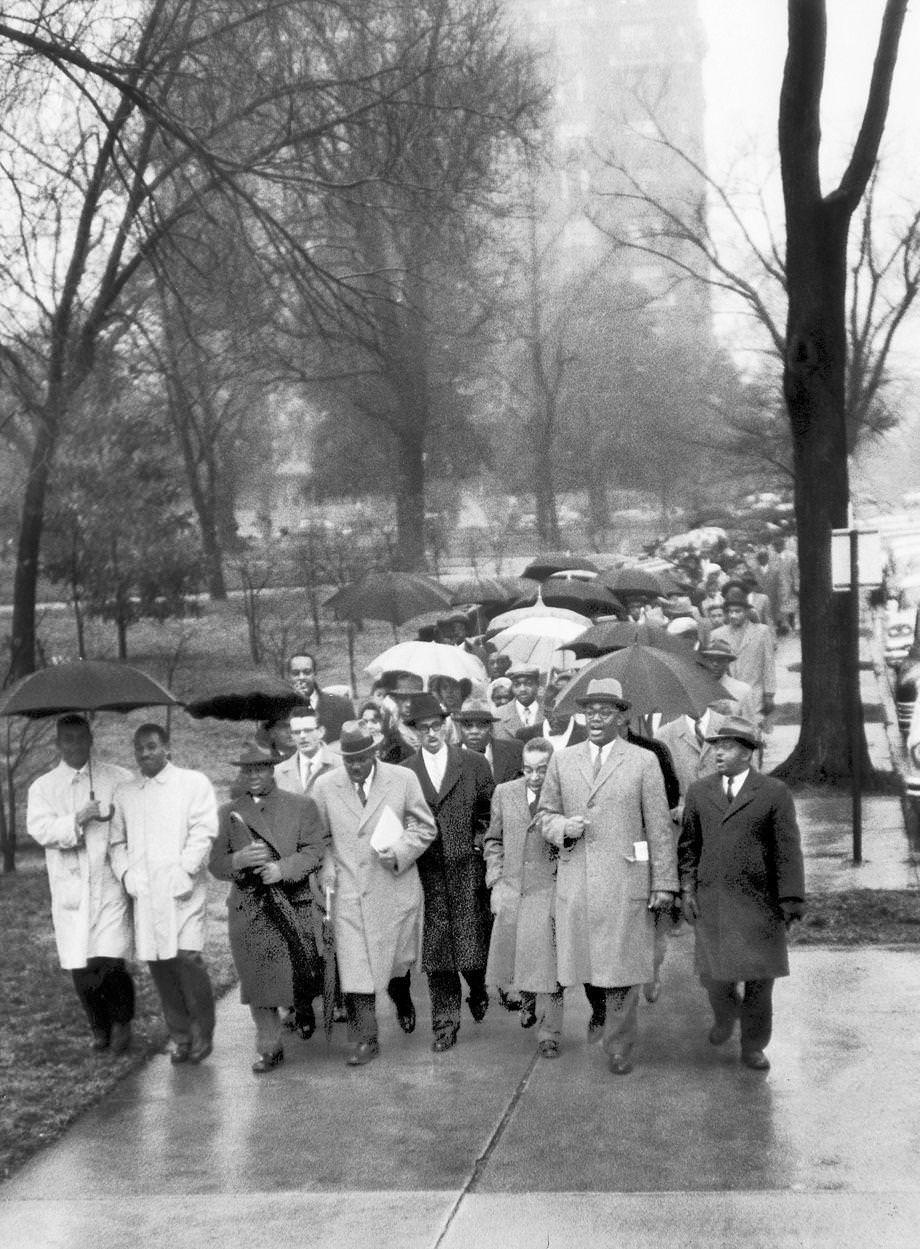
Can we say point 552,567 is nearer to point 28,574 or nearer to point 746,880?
point 28,574

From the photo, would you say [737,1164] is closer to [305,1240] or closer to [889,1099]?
[889,1099]

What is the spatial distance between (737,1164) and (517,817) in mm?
2381

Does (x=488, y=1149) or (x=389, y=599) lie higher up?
(x=389, y=599)

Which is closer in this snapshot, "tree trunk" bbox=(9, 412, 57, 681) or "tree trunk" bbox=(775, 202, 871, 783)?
"tree trunk" bbox=(775, 202, 871, 783)

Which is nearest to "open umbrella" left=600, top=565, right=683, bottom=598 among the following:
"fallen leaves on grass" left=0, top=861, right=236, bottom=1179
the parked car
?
the parked car

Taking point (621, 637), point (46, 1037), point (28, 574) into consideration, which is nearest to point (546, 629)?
point (621, 637)

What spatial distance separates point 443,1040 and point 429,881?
767 mm

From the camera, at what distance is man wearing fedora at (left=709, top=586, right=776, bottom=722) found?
16.1 metres

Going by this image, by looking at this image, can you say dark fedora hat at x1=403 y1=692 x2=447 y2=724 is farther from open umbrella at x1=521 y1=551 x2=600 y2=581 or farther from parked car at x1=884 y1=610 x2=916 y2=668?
parked car at x1=884 y1=610 x2=916 y2=668

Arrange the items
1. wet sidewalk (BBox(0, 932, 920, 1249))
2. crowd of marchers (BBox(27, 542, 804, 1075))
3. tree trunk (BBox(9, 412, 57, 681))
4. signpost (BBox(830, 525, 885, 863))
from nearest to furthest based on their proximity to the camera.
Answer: wet sidewalk (BBox(0, 932, 920, 1249)), crowd of marchers (BBox(27, 542, 804, 1075)), signpost (BBox(830, 525, 885, 863)), tree trunk (BBox(9, 412, 57, 681))

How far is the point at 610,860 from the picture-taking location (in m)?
8.45

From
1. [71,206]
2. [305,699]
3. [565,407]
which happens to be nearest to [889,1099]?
[305,699]

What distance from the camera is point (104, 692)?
29.3 ft

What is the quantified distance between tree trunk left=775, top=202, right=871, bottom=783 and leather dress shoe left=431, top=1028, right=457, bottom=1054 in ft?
28.0
